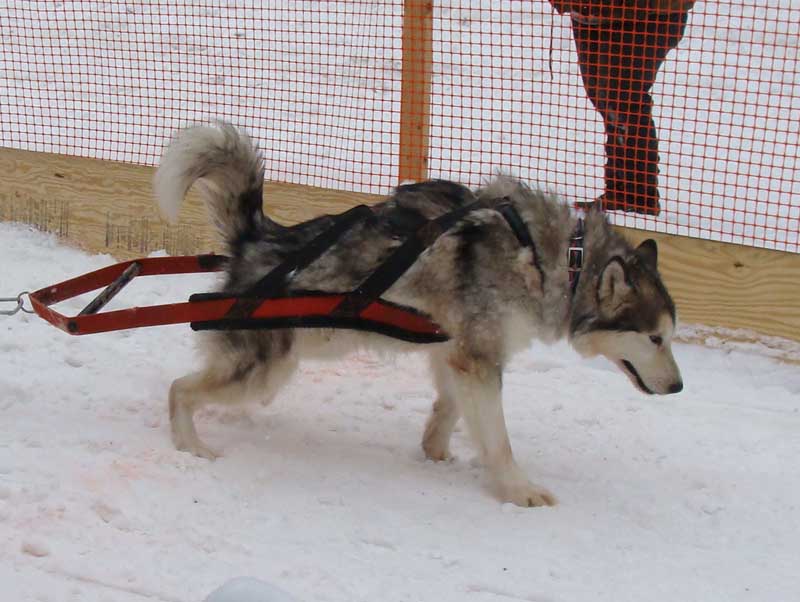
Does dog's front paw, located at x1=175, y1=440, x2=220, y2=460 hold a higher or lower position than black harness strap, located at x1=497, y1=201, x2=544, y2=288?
lower

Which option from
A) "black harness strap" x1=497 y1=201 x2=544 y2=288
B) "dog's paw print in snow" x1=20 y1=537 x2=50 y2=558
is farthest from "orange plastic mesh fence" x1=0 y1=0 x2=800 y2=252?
"dog's paw print in snow" x1=20 y1=537 x2=50 y2=558

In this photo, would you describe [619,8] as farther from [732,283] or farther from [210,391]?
[210,391]

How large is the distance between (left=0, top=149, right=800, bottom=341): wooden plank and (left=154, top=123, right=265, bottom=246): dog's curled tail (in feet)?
6.57

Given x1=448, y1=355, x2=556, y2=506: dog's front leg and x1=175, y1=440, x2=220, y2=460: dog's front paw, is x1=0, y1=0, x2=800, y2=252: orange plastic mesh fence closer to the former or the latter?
x1=448, y1=355, x2=556, y2=506: dog's front leg

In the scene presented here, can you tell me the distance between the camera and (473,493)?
398cm

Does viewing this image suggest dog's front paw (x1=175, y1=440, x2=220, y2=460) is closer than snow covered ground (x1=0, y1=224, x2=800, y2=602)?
No

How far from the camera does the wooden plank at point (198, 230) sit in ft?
17.3

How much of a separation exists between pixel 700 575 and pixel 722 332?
89.4 inches

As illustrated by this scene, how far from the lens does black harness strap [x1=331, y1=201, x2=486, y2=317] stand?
386 cm

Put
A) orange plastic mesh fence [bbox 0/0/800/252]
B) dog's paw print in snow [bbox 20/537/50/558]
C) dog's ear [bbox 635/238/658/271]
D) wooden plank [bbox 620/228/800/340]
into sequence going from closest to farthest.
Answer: dog's paw print in snow [bbox 20/537/50/558] < dog's ear [bbox 635/238/658/271] < wooden plank [bbox 620/228/800/340] < orange plastic mesh fence [bbox 0/0/800/252]

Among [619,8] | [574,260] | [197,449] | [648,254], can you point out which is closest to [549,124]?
[619,8]

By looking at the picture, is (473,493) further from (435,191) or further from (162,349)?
(162,349)

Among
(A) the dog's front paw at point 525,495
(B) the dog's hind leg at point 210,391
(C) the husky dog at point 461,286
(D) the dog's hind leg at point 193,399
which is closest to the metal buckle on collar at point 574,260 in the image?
(C) the husky dog at point 461,286

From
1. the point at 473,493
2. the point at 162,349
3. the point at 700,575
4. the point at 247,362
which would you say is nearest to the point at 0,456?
the point at 247,362
